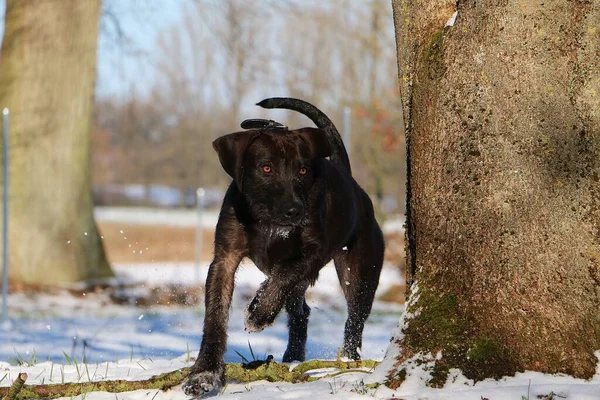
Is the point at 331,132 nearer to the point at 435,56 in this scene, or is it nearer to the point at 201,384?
the point at 435,56

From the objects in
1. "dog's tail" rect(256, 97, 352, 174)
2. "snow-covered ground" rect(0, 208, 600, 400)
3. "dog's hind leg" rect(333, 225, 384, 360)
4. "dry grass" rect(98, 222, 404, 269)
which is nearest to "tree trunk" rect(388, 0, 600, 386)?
"snow-covered ground" rect(0, 208, 600, 400)

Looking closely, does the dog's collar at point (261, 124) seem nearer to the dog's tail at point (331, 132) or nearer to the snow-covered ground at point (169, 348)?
the dog's tail at point (331, 132)

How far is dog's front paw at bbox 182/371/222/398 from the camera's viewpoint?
13.1 feet

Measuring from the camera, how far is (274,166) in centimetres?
494

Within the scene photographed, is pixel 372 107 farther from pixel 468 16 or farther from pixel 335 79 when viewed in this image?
pixel 468 16

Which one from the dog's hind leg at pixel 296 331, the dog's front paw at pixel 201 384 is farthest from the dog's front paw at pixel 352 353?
the dog's front paw at pixel 201 384

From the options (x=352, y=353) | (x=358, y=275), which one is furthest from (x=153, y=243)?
(x=352, y=353)

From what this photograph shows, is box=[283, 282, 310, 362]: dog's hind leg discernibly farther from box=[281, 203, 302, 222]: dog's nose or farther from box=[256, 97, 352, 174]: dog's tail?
box=[281, 203, 302, 222]: dog's nose

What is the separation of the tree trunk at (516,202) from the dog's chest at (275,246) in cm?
107

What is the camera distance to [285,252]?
16.1 ft

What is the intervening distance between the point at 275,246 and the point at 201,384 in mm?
1136

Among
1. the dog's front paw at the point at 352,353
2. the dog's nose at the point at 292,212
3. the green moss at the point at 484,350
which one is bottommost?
the dog's front paw at the point at 352,353

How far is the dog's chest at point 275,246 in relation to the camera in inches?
192

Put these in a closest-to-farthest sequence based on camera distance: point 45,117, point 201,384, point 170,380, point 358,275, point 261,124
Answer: point 201,384 < point 170,380 < point 261,124 < point 358,275 < point 45,117
